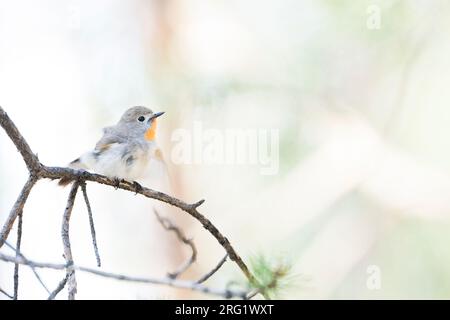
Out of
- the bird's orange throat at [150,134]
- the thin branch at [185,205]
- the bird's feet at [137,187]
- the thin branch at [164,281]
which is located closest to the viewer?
the thin branch at [164,281]

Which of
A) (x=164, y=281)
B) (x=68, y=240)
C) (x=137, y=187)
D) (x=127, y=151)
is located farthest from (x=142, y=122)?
(x=164, y=281)

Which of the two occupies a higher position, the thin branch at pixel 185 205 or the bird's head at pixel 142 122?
the bird's head at pixel 142 122

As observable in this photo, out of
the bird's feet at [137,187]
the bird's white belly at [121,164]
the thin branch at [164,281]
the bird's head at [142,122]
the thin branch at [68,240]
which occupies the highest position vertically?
the bird's head at [142,122]

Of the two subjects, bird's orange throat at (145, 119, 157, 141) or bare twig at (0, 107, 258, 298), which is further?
bird's orange throat at (145, 119, 157, 141)

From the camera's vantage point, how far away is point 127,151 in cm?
340

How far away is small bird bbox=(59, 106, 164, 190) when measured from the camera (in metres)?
3.30

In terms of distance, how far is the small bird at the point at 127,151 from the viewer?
3299 mm

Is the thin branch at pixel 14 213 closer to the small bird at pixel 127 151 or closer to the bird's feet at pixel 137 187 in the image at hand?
the bird's feet at pixel 137 187

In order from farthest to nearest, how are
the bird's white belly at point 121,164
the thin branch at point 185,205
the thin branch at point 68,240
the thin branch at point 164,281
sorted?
the bird's white belly at point 121,164
the thin branch at point 185,205
the thin branch at point 68,240
the thin branch at point 164,281

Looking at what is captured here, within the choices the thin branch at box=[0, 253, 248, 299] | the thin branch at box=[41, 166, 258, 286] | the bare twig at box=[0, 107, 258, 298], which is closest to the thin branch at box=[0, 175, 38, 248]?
the bare twig at box=[0, 107, 258, 298]

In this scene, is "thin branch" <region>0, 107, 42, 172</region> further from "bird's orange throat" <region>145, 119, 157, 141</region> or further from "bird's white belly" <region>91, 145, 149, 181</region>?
"bird's orange throat" <region>145, 119, 157, 141</region>

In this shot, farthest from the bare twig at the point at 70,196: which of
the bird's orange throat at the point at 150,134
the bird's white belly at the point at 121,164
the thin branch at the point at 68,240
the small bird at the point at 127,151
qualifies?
the bird's orange throat at the point at 150,134

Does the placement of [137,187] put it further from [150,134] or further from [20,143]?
[20,143]

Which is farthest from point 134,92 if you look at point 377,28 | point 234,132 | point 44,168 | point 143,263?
point 44,168
